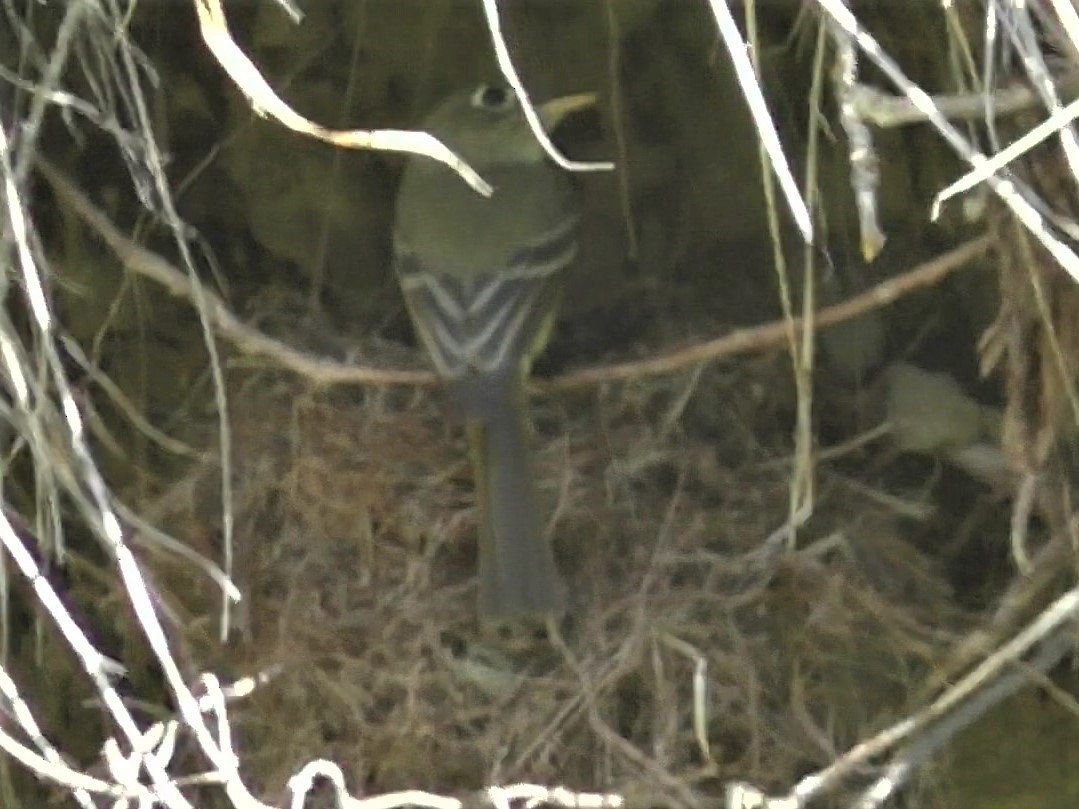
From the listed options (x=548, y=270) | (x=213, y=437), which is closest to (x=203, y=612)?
(x=213, y=437)

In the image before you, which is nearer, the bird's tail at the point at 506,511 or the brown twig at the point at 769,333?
the brown twig at the point at 769,333

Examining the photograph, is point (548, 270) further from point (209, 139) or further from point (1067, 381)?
point (1067, 381)

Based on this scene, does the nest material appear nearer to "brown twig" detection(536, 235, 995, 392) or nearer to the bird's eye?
"brown twig" detection(536, 235, 995, 392)

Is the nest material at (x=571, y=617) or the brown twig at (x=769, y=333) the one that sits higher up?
the brown twig at (x=769, y=333)

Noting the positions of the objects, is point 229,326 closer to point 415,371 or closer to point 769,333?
point 415,371

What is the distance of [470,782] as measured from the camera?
6.88ft

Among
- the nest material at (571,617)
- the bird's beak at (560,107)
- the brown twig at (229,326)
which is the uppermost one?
the bird's beak at (560,107)

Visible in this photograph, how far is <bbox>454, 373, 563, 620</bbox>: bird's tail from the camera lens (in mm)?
2084

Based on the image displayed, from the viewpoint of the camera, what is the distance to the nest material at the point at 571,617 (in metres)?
2.08

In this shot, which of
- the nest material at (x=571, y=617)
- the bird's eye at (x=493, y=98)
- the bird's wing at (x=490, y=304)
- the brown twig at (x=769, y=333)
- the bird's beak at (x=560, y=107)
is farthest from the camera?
the bird's eye at (x=493, y=98)

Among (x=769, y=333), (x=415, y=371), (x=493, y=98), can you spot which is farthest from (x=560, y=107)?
(x=769, y=333)

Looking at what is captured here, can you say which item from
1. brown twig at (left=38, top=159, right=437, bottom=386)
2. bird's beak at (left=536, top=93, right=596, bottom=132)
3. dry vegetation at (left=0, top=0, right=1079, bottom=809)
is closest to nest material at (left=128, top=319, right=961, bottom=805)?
dry vegetation at (left=0, top=0, right=1079, bottom=809)

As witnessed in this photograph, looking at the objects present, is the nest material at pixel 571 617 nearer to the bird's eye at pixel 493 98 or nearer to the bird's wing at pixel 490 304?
the bird's wing at pixel 490 304

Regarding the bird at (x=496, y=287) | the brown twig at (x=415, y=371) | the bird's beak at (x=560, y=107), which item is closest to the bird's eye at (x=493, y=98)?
the bird at (x=496, y=287)
